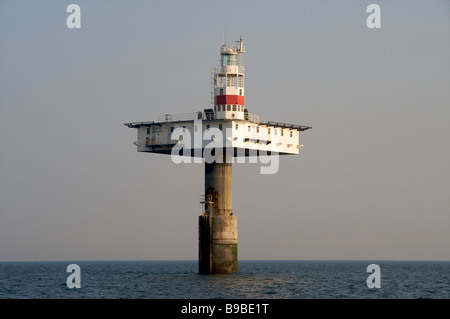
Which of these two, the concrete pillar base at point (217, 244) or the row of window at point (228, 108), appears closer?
the concrete pillar base at point (217, 244)

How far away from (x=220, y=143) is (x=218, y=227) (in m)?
8.80

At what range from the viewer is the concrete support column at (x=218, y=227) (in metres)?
84.8

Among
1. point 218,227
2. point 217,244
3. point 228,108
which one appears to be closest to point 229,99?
point 228,108

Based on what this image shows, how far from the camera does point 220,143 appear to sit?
83.2m

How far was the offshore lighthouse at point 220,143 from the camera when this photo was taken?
84.1 m

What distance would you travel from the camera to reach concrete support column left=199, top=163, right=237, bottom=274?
8475 centimetres

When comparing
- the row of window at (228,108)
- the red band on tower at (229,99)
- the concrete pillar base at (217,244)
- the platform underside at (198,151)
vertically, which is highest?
the red band on tower at (229,99)

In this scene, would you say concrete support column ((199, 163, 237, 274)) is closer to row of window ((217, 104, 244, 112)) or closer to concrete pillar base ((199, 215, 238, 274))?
concrete pillar base ((199, 215, 238, 274))

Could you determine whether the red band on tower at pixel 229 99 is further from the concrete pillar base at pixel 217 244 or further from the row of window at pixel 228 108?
the concrete pillar base at pixel 217 244

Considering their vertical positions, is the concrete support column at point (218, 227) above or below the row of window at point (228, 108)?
below

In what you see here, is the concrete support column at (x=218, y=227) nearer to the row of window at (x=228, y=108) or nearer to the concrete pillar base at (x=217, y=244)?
the concrete pillar base at (x=217, y=244)
